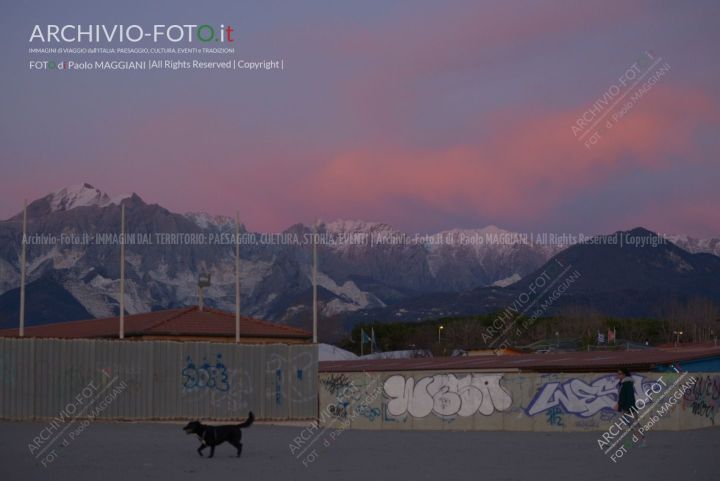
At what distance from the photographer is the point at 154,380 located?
32531 millimetres

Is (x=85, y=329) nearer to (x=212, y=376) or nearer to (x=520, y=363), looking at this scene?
(x=212, y=376)

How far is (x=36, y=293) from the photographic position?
568 feet

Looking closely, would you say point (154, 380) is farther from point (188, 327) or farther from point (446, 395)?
point (446, 395)

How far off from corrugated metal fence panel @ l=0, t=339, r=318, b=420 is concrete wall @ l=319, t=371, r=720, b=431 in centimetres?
188

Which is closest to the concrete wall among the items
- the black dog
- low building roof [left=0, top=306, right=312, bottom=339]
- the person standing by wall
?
low building roof [left=0, top=306, right=312, bottom=339]

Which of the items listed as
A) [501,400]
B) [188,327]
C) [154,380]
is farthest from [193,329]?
[501,400]

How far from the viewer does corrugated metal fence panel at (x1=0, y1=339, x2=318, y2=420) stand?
31.0 m

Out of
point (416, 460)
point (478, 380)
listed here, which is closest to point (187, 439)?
point (416, 460)

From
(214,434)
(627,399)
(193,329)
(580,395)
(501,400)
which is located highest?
(193,329)

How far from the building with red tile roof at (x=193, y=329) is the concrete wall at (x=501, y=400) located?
516 centimetres

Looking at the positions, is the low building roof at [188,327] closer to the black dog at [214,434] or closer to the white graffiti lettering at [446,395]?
the white graffiti lettering at [446,395]

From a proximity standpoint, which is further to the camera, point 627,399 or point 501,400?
point 501,400

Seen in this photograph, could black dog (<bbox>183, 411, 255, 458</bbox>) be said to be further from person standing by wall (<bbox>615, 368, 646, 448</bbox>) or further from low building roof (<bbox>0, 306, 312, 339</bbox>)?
low building roof (<bbox>0, 306, 312, 339</bbox>)

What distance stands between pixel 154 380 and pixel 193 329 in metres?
8.86
